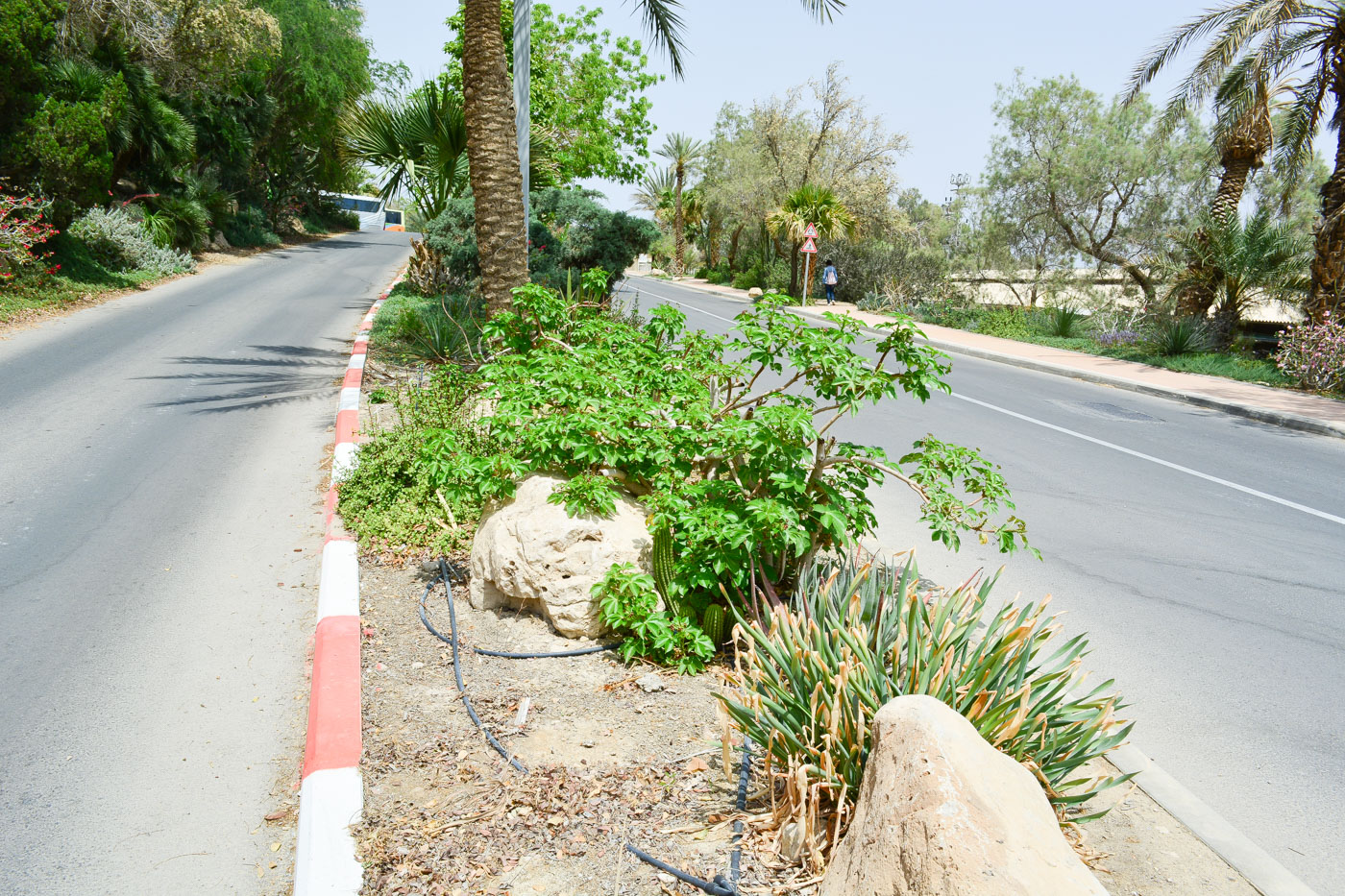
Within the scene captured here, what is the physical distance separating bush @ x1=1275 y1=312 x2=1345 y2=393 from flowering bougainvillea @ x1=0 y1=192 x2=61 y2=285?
2140 cm

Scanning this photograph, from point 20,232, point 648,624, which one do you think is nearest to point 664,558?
point 648,624

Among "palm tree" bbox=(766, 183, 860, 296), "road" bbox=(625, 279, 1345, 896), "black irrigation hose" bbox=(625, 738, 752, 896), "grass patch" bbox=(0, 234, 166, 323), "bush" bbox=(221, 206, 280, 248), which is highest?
"palm tree" bbox=(766, 183, 860, 296)

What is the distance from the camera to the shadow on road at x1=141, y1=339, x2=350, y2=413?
361 inches

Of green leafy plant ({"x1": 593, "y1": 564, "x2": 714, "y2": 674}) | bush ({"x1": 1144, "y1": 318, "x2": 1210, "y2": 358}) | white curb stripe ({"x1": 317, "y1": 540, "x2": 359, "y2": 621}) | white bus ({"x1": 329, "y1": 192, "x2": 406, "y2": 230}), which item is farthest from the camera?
white bus ({"x1": 329, "y1": 192, "x2": 406, "y2": 230})

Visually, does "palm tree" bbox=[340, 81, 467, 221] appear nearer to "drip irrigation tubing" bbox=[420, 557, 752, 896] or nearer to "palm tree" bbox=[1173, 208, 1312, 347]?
"drip irrigation tubing" bbox=[420, 557, 752, 896]

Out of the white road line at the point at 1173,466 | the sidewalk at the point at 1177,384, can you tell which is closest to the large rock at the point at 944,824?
Answer: the white road line at the point at 1173,466

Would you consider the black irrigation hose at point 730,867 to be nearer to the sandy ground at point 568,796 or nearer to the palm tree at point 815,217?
the sandy ground at point 568,796

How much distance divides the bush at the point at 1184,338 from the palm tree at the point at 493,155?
14.7 meters

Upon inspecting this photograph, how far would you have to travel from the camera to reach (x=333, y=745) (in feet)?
10.3

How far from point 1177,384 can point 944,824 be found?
1482 cm

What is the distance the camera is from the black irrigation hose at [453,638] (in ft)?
10.4

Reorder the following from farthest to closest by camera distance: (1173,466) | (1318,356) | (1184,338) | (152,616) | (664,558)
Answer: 1. (1184,338)
2. (1318,356)
3. (1173,466)
4. (152,616)
5. (664,558)

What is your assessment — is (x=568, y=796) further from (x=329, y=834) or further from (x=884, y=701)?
(x=884, y=701)

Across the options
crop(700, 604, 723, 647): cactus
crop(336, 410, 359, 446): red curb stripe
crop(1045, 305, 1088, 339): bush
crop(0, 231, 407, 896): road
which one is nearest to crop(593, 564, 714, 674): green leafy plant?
crop(700, 604, 723, 647): cactus
